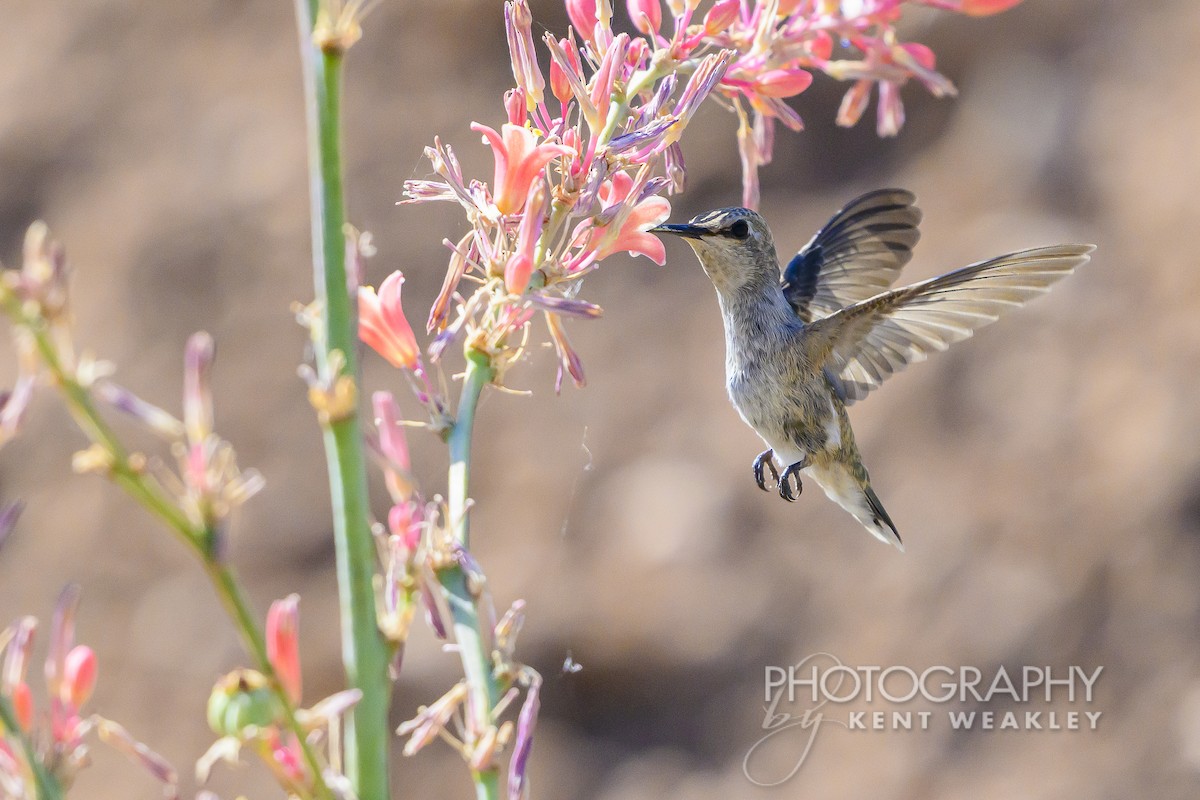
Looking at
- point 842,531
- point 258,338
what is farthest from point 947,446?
point 258,338

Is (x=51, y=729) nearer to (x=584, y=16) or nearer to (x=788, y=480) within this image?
(x=584, y=16)

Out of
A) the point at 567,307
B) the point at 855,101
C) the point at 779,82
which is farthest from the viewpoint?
the point at 855,101

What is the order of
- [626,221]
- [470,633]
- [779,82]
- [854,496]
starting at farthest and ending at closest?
[854,496]
[779,82]
[626,221]
[470,633]

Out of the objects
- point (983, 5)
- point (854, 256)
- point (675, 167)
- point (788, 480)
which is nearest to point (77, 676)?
point (675, 167)

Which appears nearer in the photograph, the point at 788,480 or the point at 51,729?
the point at 51,729

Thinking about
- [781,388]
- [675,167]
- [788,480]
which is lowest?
[788,480]

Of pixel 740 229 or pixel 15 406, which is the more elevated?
pixel 15 406
